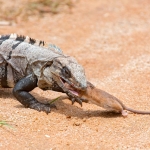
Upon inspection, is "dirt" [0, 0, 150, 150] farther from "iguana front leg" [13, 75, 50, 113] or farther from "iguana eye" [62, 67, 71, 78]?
"iguana eye" [62, 67, 71, 78]

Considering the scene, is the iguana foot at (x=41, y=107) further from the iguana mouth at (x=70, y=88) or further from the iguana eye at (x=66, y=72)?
the iguana eye at (x=66, y=72)

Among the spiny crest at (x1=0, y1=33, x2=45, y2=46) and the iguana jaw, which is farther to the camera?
the spiny crest at (x1=0, y1=33, x2=45, y2=46)

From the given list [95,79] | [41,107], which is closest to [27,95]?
A: [41,107]

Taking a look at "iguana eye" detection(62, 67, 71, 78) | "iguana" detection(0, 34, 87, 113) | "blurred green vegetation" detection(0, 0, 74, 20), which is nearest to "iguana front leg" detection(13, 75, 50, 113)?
"iguana" detection(0, 34, 87, 113)

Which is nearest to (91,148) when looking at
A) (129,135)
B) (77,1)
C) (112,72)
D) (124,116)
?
(129,135)

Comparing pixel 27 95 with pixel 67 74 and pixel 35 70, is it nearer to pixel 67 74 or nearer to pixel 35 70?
pixel 35 70

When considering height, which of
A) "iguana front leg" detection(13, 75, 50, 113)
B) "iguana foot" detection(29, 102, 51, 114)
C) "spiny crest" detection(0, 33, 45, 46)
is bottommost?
"iguana foot" detection(29, 102, 51, 114)
